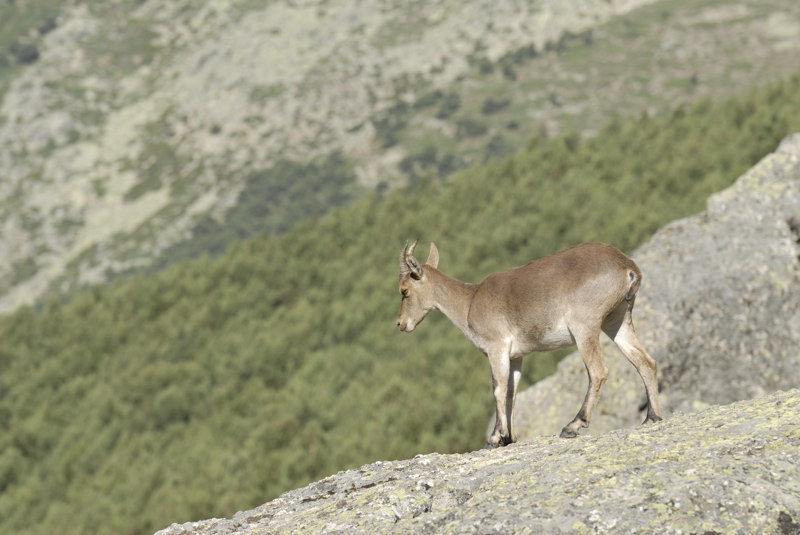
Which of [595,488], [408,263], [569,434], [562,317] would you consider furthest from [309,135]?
[595,488]

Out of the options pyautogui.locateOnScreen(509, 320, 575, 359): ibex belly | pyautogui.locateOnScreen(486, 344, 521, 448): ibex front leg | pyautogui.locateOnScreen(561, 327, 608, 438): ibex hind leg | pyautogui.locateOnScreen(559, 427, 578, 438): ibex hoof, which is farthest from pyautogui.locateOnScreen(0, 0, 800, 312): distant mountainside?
pyautogui.locateOnScreen(559, 427, 578, 438): ibex hoof

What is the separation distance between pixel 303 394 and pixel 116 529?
19.1 ft

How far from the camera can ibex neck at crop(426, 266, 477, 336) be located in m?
9.23

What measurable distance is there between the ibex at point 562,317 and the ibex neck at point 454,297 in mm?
310

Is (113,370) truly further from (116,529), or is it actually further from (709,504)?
(709,504)

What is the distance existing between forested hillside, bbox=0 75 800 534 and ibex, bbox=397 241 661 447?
8.10 m

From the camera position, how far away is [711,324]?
12062 mm

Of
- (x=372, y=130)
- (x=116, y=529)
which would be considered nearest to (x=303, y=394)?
(x=116, y=529)

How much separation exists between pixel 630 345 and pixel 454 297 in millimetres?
2067

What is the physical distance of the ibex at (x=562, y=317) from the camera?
7746 millimetres

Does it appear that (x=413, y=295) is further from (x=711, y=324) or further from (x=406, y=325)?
(x=711, y=324)

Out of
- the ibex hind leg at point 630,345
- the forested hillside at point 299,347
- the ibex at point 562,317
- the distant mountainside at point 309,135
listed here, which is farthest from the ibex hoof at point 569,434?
the distant mountainside at point 309,135

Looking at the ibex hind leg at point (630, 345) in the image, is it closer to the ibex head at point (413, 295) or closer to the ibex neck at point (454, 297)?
the ibex neck at point (454, 297)

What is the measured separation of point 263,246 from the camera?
3459cm
